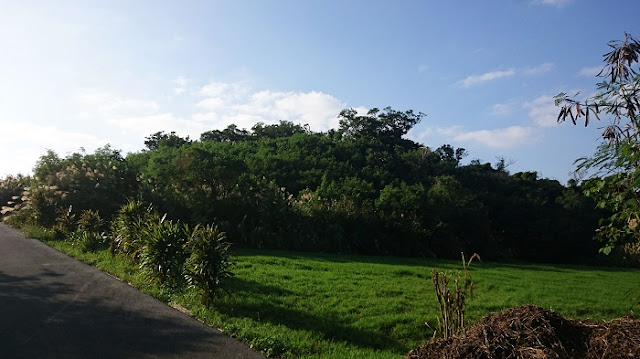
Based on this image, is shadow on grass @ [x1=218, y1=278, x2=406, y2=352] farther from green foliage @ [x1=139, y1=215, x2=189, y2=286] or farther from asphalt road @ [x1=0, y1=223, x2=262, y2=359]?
green foliage @ [x1=139, y1=215, x2=189, y2=286]

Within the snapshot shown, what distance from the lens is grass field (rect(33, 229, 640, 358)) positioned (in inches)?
264

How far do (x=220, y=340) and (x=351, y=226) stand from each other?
18.2m

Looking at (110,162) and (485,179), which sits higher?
(485,179)

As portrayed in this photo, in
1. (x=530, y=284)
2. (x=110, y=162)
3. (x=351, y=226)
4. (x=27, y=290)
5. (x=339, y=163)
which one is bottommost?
(x=27, y=290)

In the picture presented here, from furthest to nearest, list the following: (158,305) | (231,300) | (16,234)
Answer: (16,234)
(231,300)
(158,305)

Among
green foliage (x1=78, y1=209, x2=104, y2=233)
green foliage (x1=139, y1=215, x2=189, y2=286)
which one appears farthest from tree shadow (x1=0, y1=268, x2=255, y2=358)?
green foliage (x1=78, y1=209, x2=104, y2=233)

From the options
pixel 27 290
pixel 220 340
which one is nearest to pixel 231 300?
pixel 220 340

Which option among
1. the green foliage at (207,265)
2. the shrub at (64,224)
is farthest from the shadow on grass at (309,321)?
the shrub at (64,224)

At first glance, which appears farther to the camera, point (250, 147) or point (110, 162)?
point (250, 147)

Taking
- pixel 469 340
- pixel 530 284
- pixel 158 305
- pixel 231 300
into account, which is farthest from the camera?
pixel 530 284

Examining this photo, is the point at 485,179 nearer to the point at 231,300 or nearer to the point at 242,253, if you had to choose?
the point at 242,253

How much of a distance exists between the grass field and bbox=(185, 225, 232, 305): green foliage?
0.32 meters

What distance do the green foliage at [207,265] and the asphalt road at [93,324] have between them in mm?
691

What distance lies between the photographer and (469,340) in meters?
3.74
